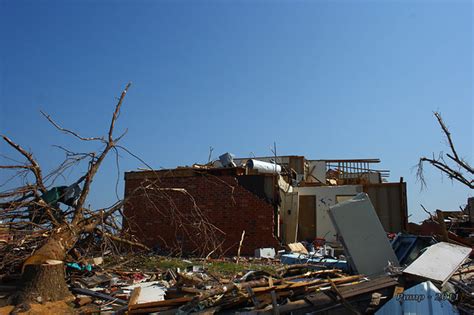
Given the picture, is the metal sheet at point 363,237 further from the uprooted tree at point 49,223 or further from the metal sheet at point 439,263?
the uprooted tree at point 49,223

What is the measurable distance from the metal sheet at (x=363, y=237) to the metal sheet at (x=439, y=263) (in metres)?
0.66

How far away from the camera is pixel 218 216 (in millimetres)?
14391

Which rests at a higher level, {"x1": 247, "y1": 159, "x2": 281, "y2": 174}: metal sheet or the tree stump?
{"x1": 247, "y1": 159, "x2": 281, "y2": 174}: metal sheet

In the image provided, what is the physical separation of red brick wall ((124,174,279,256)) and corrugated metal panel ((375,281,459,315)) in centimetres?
938

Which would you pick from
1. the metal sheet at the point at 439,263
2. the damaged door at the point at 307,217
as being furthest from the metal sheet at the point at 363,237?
the damaged door at the point at 307,217

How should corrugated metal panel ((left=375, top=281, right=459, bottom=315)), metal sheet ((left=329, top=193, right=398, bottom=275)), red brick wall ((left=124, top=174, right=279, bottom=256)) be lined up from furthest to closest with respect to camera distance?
red brick wall ((left=124, top=174, right=279, bottom=256))
metal sheet ((left=329, top=193, right=398, bottom=275))
corrugated metal panel ((left=375, top=281, right=459, bottom=315))

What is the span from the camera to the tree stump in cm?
628

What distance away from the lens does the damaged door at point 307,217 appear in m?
15.6

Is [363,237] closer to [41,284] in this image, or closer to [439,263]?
[439,263]

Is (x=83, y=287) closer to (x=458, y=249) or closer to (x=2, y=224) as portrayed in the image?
(x=2, y=224)

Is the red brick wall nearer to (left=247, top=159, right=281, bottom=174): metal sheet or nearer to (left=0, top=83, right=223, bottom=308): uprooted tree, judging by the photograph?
(left=247, top=159, right=281, bottom=174): metal sheet

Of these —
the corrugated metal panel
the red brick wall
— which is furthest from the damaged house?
the corrugated metal panel

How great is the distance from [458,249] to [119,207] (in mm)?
6256

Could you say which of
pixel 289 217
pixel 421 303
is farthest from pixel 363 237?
pixel 289 217
